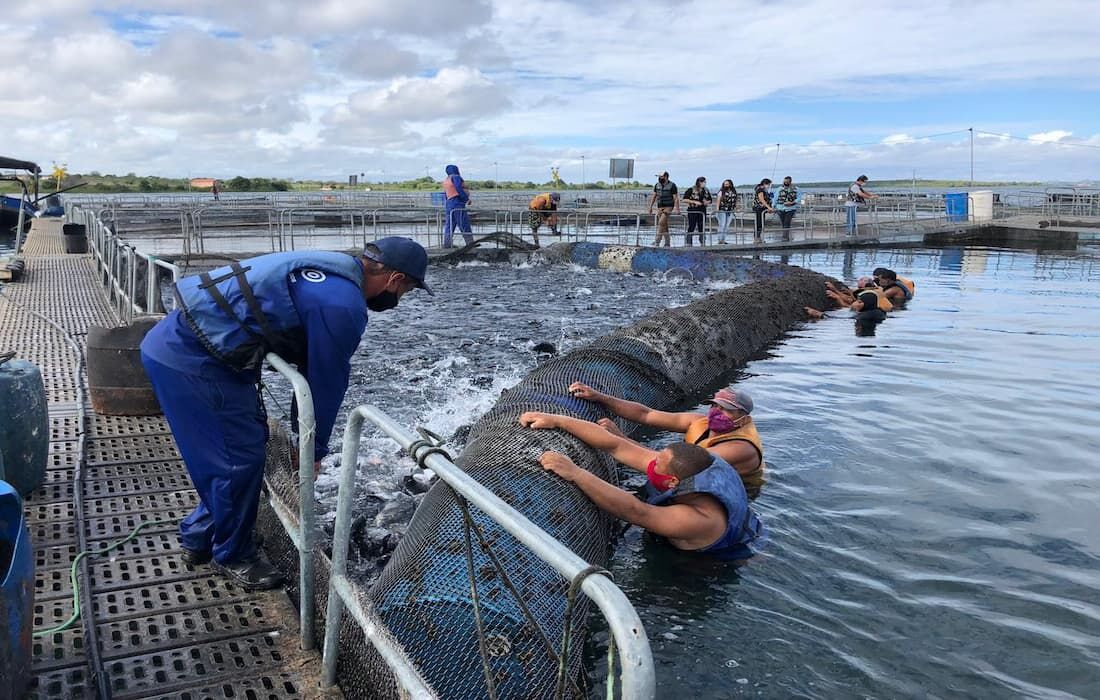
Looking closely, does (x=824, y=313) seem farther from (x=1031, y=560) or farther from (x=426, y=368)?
(x=1031, y=560)

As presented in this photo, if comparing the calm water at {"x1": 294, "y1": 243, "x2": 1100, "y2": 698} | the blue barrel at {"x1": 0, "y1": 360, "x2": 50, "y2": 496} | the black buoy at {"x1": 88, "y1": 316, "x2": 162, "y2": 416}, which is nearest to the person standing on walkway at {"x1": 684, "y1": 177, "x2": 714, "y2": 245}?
the calm water at {"x1": 294, "y1": 243, "x2": 1100, "y2": 698}

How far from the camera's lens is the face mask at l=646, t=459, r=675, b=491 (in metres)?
5.57

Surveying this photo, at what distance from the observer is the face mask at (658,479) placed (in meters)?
5.57

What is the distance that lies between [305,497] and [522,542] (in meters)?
1.31

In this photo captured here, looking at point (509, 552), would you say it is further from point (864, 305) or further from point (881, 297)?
point (881, 297)

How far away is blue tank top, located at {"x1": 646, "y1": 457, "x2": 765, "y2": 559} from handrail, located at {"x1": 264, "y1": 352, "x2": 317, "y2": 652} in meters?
2.73

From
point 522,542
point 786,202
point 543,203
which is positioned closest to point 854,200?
point 786,202

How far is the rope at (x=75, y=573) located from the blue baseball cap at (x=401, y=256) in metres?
1.98

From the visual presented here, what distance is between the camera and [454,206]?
2216cm

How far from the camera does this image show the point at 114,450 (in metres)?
5.63

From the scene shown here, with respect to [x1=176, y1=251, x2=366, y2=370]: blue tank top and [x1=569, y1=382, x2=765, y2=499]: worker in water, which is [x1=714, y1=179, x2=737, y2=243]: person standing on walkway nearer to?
[x1=569, y1=382, x2=765, y2=499]: worker in water

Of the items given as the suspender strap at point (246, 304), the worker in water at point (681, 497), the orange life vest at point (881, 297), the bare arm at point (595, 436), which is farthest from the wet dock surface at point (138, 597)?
the orange life vest at point (881, 297)

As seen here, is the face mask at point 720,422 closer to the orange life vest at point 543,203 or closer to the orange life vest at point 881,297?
the orange life vest at point 881,297

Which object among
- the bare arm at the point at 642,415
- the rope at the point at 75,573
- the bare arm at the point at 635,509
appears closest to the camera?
the rope at the point at 75,573
